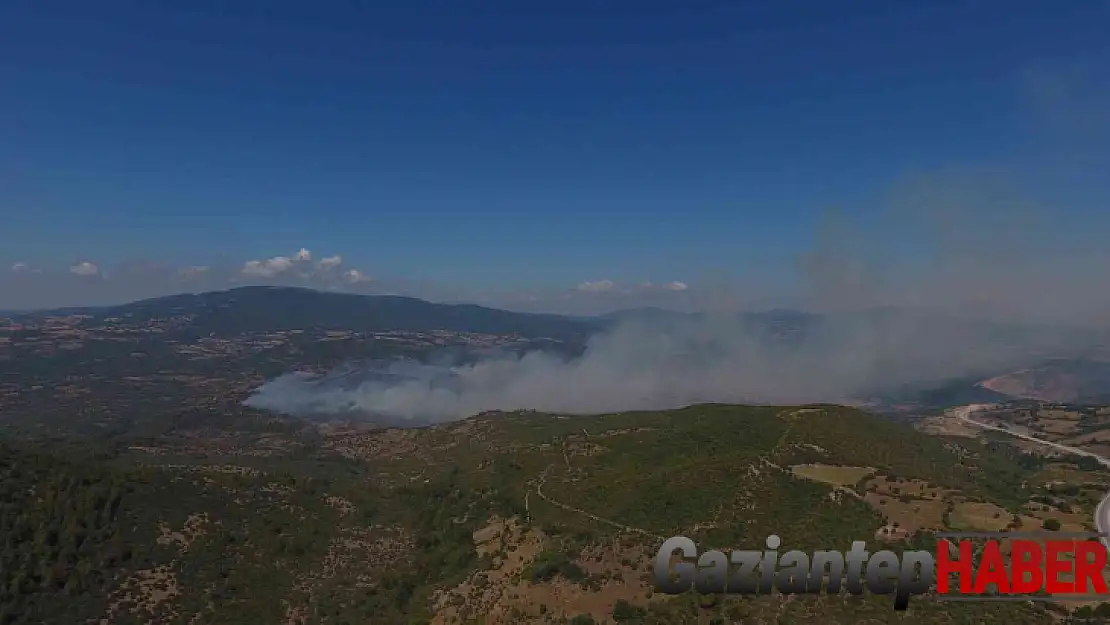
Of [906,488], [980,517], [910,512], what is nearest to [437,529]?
[910,512]

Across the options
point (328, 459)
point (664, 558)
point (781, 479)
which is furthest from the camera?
point (328, 459)

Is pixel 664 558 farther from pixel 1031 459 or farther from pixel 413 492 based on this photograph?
pixel 1031 459

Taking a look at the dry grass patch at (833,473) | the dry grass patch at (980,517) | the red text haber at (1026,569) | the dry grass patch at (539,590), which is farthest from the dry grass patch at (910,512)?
the dry grass patch at (539,590)

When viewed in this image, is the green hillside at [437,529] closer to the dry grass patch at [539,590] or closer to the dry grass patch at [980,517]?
the dry grass patch at [539,590]

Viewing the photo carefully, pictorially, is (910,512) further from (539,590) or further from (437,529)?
(437,529)

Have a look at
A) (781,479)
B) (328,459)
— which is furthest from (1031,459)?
(328,459)

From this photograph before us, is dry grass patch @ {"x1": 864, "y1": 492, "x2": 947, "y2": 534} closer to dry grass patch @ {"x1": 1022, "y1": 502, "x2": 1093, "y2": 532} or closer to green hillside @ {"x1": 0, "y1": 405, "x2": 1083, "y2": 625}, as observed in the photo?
green hillside @ {"x1": 0, "y1": 405, "x2": 1083, "y2": 625}
